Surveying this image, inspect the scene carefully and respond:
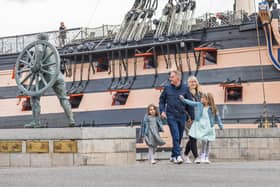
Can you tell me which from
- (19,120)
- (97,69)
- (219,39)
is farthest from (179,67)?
(19,120)

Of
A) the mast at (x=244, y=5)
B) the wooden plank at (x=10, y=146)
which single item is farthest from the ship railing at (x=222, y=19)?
the wooden plank at (x=10, y=146)

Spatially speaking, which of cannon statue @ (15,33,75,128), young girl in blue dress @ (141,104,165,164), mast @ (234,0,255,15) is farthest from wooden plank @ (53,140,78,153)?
mast @ (234,0,255,15)

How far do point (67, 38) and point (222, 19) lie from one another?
8481 millimetres

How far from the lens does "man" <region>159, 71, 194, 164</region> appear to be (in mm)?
12305

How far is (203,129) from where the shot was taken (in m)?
12.7

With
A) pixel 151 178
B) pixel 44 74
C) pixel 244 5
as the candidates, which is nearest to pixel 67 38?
pixel 244 5

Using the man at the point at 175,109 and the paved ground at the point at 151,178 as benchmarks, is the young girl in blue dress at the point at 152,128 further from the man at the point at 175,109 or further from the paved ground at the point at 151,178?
the paved ground at the point at 151,178

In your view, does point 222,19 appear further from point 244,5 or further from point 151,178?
point 151,178

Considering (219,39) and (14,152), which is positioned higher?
(219,39)

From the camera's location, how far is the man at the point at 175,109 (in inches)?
484

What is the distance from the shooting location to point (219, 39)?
27094mm

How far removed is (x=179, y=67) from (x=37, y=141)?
47.3 feet

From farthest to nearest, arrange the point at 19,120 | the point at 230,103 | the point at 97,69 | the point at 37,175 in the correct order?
the point at 19,120 < the point at 97,69 < the point at 230,103 < the point at 37,175

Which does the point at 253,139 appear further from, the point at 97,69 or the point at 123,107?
the point at 97,69
